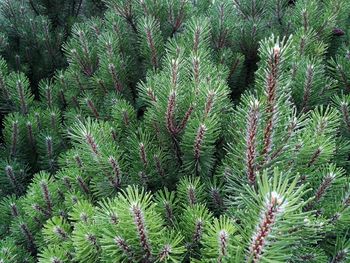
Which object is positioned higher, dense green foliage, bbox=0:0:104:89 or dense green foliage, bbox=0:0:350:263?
dense green foliage, bbox=0:0:104:89

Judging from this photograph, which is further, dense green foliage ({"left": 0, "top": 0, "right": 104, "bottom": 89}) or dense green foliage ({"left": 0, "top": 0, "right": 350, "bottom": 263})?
dense green foliage ({"left": 0, "top": 0, "right": 104, "bottom": 89})

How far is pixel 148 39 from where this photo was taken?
68.1 inches

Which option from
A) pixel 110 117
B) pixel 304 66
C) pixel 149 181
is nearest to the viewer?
pixel 149 181

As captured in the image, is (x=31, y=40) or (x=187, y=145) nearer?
(x=187, y=145)

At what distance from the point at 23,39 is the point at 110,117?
1.18m

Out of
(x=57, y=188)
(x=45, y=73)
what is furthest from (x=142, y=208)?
(x=45, y=73)

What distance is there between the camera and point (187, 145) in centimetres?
127

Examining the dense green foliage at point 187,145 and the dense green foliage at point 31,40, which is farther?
the dense green foliage at point 31,40

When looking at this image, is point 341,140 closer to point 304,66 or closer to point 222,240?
point 304,66

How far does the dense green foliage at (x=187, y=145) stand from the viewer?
95 centimetres

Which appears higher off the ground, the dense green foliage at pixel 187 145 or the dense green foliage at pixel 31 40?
the dense green foliage at pixel 31 40

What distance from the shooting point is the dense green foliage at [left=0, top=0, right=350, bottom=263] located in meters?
0.95

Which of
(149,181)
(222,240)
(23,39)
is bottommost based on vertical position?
(222,240)

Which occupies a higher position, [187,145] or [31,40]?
[31,40]
